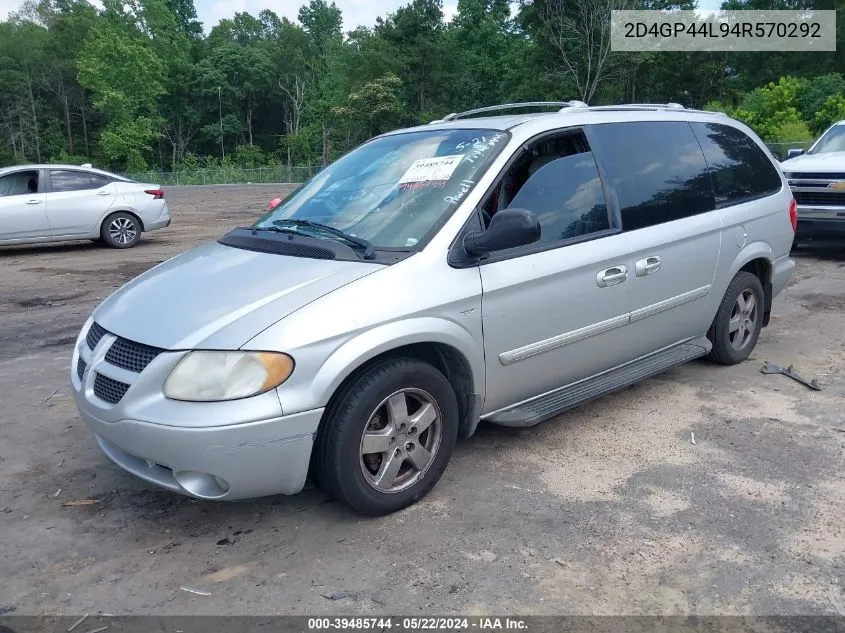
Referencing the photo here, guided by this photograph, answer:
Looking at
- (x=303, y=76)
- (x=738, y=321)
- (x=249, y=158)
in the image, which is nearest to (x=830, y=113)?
(x=738, y=321)

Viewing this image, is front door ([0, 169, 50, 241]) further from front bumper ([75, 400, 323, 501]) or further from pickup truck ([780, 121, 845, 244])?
pickup truck ([780, 121, 845, 244])

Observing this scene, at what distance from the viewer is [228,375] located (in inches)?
119

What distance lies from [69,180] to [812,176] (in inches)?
456

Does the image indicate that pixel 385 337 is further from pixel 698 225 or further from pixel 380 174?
pixel 698 225

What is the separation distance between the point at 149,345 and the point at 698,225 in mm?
3457

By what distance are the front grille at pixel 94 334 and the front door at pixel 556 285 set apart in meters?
1.83

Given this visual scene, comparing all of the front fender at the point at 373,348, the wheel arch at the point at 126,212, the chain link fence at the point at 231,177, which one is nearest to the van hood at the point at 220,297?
the front fender at the point at 373,348

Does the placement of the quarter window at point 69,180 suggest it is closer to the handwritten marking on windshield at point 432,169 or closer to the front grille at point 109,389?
the handwritten marking on windshield at point 432,169

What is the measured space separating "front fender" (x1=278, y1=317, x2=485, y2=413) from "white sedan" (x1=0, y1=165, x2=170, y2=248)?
36.2 ft

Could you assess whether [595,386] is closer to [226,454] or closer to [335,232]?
[335,232]

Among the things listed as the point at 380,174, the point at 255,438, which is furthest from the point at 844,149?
the point at 255,438

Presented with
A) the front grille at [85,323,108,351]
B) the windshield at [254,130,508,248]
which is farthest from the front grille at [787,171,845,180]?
the front grille at [85,323,108,351]

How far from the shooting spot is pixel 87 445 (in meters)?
4.41

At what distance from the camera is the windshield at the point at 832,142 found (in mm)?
11008
